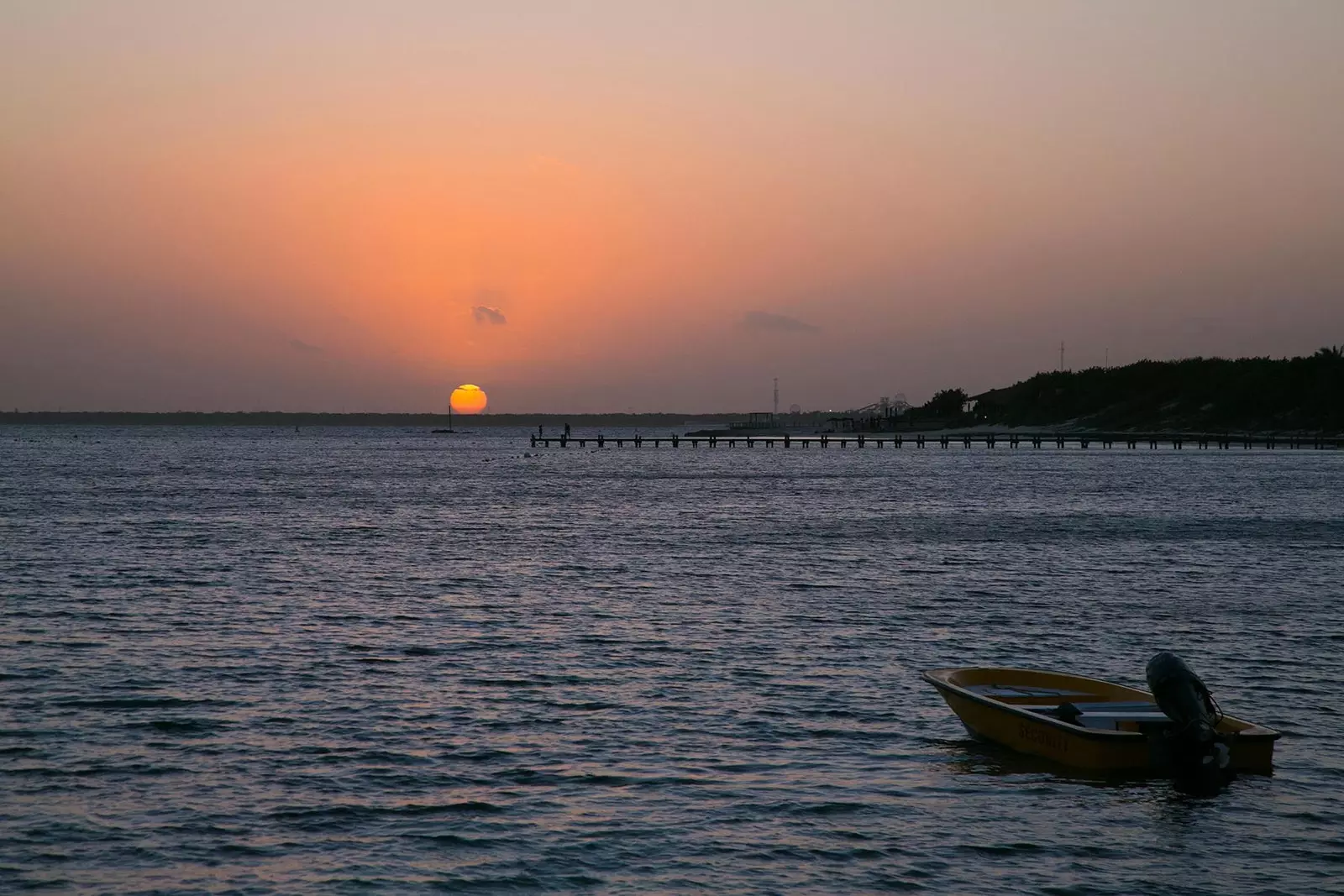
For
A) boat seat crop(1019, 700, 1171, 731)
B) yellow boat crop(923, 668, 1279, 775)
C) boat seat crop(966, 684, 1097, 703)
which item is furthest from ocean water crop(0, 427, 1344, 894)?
boat seat crop(1019, 700, 1171, 731)

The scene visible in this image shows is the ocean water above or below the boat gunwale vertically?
below

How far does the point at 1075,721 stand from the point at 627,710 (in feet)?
21.3

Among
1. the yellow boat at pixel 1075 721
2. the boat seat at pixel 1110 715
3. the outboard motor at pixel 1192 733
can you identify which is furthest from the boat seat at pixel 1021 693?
the outboard motor at pixel 1192 733

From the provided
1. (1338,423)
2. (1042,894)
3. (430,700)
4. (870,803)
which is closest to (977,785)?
(870,803)

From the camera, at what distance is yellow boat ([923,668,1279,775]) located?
→ 1608 centimetres

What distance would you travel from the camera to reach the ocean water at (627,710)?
13227 millimetres

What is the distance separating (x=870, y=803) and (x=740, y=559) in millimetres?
26436

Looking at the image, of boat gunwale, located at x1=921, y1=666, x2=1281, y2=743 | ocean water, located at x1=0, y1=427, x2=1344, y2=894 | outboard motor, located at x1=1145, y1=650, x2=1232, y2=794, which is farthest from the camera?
boat gunwale, located at x1=921, y1=666, x2=1281, y2=743

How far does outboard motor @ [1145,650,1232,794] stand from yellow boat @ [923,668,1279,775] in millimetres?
187

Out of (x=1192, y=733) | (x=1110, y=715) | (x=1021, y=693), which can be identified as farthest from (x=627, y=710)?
(x=1192, y=733)

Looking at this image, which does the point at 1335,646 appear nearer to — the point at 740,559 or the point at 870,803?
the point at 870,803

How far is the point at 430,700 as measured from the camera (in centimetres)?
2017

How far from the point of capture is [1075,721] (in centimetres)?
1700

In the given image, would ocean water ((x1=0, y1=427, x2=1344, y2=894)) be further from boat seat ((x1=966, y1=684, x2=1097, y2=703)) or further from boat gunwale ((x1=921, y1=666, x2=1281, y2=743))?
boat seat ((x1=966, y1=684, x2=1097, y2=703))
